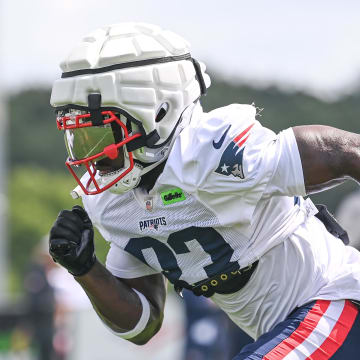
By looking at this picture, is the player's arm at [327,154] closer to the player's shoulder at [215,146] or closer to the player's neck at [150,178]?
the player's shoulder at [215,146]

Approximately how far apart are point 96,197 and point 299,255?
0.86 meters

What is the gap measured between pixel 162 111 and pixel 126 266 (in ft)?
2.35

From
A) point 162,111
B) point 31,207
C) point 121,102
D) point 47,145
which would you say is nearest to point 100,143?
point 121,102

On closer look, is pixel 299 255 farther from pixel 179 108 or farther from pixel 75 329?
pixel 75 329

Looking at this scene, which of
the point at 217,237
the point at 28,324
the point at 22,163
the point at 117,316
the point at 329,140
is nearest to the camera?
the point at 329,140

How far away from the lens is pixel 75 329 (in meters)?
10.9

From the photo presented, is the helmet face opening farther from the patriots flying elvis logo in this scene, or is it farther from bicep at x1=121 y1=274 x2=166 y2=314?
bicep at x1=121 y1=274 x2=166 y2=314

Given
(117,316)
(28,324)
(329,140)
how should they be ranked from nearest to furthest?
(329,140)
(117,316)
(28,324)

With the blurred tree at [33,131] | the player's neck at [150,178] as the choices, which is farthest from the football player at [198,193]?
the blurred tree at [33,131]

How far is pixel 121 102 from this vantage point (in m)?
3.87

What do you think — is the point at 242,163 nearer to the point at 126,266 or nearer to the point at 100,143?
the point at 100,143

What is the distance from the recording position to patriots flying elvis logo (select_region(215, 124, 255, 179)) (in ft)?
12.2

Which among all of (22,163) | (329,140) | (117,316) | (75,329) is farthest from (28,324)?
(22,163)

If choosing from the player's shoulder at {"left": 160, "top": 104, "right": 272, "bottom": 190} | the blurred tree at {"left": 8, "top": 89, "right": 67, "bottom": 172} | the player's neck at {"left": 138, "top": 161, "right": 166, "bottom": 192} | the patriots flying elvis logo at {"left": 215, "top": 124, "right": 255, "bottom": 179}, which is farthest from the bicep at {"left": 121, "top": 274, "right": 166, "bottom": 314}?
the blurred tree at {"left": 8, "top": 89, "right": 67, "bottom": 172}
